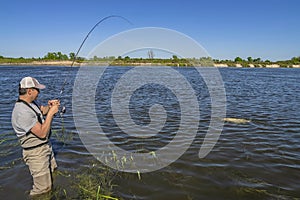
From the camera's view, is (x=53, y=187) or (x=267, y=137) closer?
(x=53, y=187)

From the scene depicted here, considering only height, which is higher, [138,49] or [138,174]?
[138,49]

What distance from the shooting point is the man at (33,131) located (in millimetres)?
4262

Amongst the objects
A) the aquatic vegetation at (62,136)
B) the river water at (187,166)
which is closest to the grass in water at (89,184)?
the river water at (187,166)

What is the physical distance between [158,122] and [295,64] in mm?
103019

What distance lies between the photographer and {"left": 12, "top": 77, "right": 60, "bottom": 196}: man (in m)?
4.26

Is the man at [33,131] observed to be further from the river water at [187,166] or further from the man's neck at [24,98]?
the river water at [187,166]

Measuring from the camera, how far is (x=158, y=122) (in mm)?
10281

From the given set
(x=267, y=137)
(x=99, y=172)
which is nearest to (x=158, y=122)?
(x=267, y=137)

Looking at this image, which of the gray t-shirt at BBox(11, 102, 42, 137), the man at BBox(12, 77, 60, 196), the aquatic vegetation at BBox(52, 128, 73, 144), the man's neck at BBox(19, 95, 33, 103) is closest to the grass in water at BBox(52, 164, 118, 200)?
the man at BBox(12, 77, 60, 196)

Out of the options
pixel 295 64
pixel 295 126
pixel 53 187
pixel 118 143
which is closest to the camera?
pixel 53 187

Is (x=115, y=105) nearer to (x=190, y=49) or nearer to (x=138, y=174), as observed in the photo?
(x=190, y=49)

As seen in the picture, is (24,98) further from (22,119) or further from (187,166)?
(187,166)

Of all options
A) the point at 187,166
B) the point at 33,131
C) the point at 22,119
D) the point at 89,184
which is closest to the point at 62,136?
the point at 89,184

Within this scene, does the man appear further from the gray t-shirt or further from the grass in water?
the grass in water
